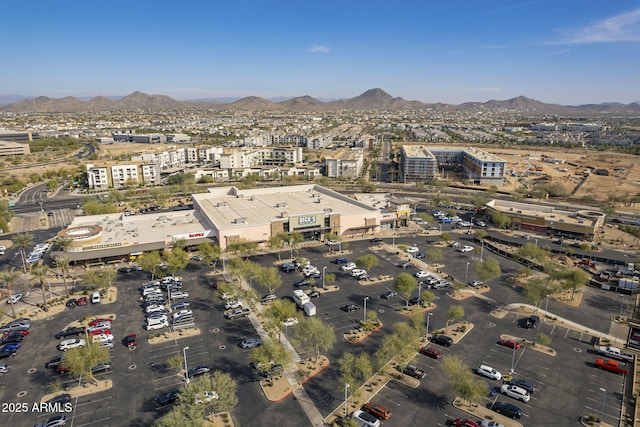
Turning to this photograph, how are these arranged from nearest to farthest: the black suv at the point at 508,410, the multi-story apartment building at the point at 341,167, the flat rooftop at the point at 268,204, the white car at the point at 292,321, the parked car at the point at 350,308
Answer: the black suv at the point at 508,410
the white car at the point at 292,321
the parked car at the point at 350,308
the flat rooftop at the point at 268,204
the multi-story apartment building at the point at 341,167

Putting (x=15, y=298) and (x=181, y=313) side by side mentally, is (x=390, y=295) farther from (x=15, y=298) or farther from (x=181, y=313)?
(x=15, y=298)

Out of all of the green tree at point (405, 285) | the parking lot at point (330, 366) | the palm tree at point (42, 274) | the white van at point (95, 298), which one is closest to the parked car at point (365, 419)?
the parking lot at point (330, 366)

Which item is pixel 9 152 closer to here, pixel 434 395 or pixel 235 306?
pixel 235 306

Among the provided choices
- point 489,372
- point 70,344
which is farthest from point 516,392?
point 70,344

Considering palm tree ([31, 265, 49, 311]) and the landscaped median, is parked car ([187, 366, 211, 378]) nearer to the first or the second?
the landscaped median

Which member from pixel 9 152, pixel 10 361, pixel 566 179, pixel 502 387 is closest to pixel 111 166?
pixel 9 152

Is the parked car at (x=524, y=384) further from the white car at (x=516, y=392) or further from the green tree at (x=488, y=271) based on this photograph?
the green tree at (x=488, y=271)
